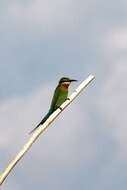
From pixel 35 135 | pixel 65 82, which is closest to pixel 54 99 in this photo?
pixel 65 82

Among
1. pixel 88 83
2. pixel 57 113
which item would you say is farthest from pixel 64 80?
pixel 57 113

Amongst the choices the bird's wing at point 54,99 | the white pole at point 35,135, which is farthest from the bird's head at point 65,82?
the white pole at point 35,135

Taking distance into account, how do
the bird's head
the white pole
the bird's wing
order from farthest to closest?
1. the bird's head
2. the bird's wing
3. the white pole

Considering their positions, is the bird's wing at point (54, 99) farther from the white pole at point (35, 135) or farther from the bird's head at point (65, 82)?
the white pole at point (35, 135)

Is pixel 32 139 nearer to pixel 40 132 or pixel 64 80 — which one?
pixel 40 132

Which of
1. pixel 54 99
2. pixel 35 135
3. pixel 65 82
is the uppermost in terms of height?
pixel 65 82

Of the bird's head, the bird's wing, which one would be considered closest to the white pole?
the bird's wing

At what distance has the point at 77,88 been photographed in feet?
36.8

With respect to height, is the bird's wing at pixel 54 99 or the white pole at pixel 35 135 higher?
the bird's wing at pixel 54 99

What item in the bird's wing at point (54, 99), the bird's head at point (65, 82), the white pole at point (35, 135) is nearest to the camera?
the white pole at point (35, 135)

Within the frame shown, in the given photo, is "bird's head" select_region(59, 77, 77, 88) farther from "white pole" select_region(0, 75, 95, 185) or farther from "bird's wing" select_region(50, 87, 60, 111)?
"white pole" select_region(0, 75, 95, 185)

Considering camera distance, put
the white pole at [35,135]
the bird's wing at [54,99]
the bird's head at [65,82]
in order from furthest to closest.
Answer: the bird's head at [65,82], the bird's wing at [54,99], the white pole at [35,135]

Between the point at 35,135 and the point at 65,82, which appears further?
the point at 65,82

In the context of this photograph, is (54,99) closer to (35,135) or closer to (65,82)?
(65,82)
